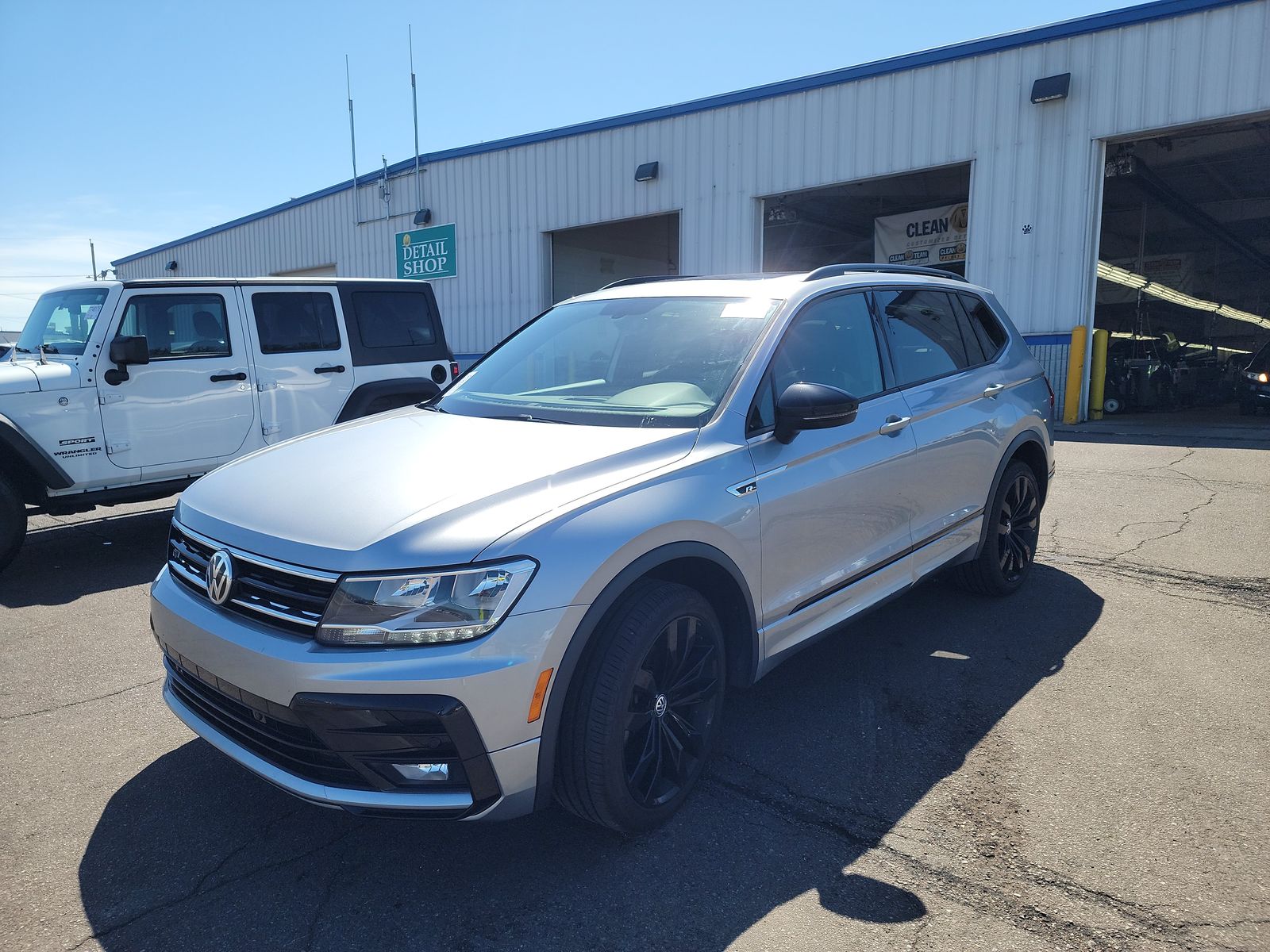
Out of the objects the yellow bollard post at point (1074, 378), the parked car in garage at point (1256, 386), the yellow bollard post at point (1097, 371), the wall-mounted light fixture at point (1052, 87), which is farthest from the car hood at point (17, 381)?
the parked car in garage at point (1256, 386)

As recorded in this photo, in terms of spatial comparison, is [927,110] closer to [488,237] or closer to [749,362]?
[488,237]

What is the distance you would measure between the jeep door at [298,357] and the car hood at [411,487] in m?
3.94

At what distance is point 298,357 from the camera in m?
7.22

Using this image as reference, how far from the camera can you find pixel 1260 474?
8805 mm

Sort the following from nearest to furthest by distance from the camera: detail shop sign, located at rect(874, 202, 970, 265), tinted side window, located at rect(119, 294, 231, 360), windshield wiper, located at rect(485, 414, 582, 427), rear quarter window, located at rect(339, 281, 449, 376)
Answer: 1. windshield wiper, located at rect(485, 414, 582, 427)
2. tinted side window, located at rect(119, 294, 231, 360)
3. rear quarter window, located at rect(339, 281, 449, 376)
4. detail shop sign, located at rect(874, 202, 970, 265)

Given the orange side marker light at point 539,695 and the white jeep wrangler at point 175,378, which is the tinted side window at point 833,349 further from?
the white jeep wrangler at point 175,378

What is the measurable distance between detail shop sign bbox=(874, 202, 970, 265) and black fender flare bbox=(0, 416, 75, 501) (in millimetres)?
16523

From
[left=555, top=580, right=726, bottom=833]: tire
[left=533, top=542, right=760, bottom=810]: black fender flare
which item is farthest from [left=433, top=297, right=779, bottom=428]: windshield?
[left=555, top=580, right=726, bottom=833]: tire

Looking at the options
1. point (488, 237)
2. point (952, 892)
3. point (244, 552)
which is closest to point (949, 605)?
point (952, 892)

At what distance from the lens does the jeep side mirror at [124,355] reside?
6.07 m

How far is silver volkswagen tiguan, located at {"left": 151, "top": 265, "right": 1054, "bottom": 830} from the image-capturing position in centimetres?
234

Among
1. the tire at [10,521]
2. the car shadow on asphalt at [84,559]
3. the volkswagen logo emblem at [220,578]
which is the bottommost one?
Answer: the car shadow on asphalt at [84,559]

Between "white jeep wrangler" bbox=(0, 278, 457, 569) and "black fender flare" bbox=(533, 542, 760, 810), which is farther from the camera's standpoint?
"white jeep wrangler" bbox=(0, 278, 457, 569)

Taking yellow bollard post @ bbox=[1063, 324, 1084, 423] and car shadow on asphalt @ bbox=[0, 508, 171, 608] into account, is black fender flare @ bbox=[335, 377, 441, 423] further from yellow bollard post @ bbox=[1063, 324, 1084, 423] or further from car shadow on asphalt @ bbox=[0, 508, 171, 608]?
yellow bollard post @ bbox=[1063, 324, 1084, 423]
